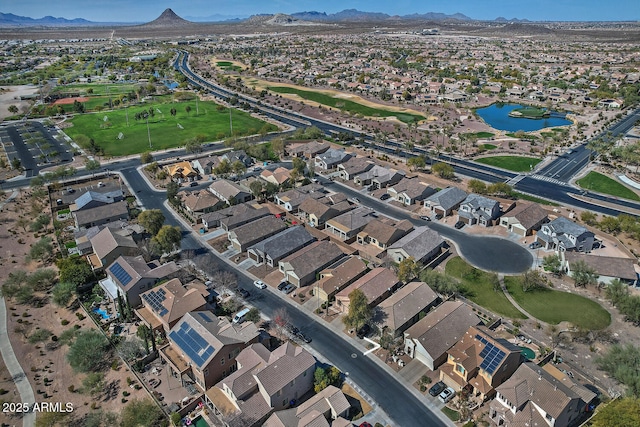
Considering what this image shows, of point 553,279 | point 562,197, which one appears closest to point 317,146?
point 562,197

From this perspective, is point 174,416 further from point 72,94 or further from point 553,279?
point 72,94

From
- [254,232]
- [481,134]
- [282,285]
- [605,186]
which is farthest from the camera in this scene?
[481,134]

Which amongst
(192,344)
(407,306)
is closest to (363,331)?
(407,306)

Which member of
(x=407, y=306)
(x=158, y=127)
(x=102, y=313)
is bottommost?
(x=102, y=313)

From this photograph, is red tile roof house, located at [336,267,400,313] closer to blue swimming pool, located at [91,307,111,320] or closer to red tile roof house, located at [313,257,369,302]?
red tile roof house, located at [313,257,369,302]

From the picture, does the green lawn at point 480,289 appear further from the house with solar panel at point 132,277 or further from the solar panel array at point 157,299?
the house with solar panel at point 132,277

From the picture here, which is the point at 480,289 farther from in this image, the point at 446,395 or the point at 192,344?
the point at 192,344
